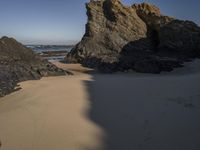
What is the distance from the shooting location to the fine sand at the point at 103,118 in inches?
178

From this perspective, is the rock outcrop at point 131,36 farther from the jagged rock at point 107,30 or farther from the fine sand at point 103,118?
the fine sand at point 103,118

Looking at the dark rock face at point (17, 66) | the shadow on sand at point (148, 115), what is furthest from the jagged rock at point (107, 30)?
the shadow on sand at point (148, 115)

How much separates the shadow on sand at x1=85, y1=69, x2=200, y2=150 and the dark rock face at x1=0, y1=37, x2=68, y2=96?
2.58m

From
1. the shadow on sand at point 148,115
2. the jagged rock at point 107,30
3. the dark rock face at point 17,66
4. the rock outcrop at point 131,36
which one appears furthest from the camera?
the jagged rock at point 107,30

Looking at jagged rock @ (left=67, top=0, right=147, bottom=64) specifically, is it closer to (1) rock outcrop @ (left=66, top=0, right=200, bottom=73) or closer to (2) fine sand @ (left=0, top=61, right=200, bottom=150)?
(1) rock outcrop @ (left=66, top=0, right=200, bottom=73)

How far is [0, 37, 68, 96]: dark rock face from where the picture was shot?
358 inches

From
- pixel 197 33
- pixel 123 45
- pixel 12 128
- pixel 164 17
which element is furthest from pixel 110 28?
pixel 12 128

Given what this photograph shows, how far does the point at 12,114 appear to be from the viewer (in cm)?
596

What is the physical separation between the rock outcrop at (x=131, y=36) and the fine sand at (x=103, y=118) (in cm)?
718

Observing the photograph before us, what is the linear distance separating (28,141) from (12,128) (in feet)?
2.24

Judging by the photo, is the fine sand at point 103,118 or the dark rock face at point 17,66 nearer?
the fine sand at point 103,118

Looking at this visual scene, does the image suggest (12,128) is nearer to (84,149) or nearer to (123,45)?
(84,149)

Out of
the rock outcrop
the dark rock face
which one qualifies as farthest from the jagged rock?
the dark rock face

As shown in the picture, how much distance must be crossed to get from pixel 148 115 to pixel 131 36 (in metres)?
12.6
